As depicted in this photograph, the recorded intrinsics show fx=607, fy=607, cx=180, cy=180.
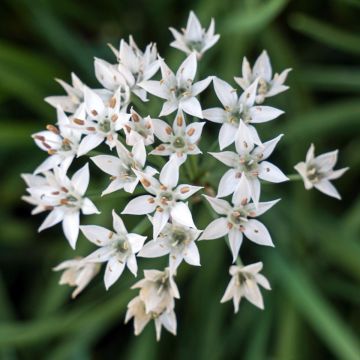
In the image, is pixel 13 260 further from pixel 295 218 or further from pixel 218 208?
pixel 218 208

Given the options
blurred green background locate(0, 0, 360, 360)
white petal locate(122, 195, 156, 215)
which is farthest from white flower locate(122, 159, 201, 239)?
blurred green background locate(0, 0, 360, 360)

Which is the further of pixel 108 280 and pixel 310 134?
pixel 310 134

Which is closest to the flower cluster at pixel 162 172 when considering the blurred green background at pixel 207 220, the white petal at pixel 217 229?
the white petal at pixel 217 229

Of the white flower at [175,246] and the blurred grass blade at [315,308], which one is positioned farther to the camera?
the blurred grass blade at [315,308]

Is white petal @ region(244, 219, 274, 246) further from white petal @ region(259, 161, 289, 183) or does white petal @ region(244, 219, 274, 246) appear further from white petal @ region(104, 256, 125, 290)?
white petal @ region(104, 256, 125, 290)

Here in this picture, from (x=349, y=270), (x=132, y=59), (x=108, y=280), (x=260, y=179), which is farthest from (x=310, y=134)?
(x=108, y=280)

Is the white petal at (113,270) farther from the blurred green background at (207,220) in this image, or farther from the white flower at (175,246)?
the blurred green background at (207,220)

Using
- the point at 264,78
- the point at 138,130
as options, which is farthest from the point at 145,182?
the point at 264,78
